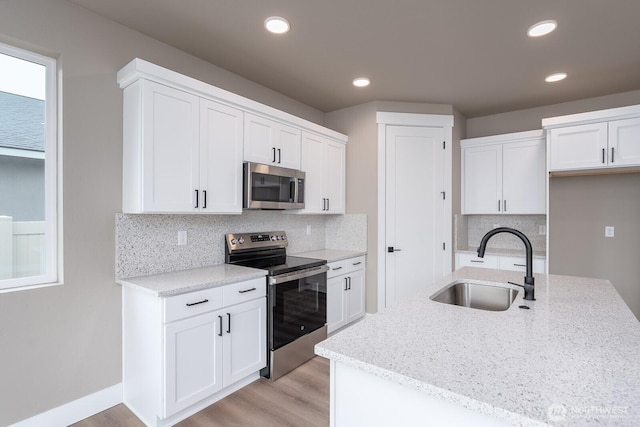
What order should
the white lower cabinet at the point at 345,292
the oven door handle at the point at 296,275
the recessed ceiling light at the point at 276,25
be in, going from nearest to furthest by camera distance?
1. the recessed ceiling light at the point at 276,25
2. the oven door handle at the point at 296,275
3. the white lower cabinet at the point at 345,292

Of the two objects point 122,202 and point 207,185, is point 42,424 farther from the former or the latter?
point 207,185

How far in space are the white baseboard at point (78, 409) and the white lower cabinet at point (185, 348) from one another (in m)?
0.08

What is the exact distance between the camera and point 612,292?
5.99ft

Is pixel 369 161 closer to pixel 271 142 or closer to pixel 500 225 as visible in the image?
pixel 271 142

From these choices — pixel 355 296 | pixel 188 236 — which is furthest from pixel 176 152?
pixel 355 296

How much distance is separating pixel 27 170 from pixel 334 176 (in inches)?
109

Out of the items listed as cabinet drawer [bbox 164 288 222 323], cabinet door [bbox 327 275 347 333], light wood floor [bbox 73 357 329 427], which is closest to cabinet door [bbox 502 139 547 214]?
cabinet door [bbox 327 275 347 333]

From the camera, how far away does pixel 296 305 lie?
9.36 ft

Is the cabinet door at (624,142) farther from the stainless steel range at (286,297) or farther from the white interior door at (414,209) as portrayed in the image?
the stainless steel range at (286,297)

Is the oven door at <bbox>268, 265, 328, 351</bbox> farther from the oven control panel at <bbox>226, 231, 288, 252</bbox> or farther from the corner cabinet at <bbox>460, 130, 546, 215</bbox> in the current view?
the corner cabinet at <bbox>460, 130, 546, 215</bbox>

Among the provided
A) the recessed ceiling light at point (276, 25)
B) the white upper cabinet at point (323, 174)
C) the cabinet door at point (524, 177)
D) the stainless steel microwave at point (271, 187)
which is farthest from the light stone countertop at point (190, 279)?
the cabinet door at point (524, 177)

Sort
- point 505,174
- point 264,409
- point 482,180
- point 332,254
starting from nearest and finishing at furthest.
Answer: point 264,409 < point 332,254 < point 505,174 < point 482,180

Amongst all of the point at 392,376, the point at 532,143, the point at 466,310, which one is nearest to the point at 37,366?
the point at 392,376

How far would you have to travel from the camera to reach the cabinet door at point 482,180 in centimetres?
407
